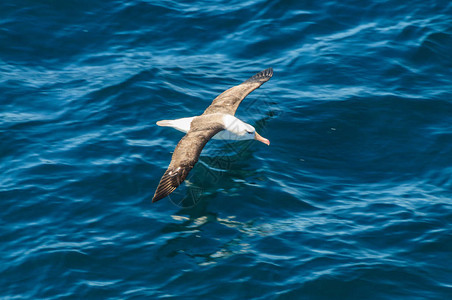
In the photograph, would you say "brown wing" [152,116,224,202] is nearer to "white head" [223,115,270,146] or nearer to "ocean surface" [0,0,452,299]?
"white head" [223,115,270,146]

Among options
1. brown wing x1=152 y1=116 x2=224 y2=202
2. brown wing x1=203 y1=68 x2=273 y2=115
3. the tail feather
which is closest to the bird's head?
brown wing x1=152 y1=116 x2=224 y2=202

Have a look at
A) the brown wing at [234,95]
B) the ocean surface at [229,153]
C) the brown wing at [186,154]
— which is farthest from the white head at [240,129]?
the brown wing at [234,95]

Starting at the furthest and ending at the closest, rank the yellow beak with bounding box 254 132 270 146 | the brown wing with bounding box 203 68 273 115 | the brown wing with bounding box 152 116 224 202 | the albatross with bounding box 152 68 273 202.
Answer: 1. the brown wing with bounding box 203 68 273 115
2. the yellow beak with bounding box 254 132 270 146
3. the albatross with bounding box 152 68 273 202
4. the brown wing with bounding box 152 116 224 202

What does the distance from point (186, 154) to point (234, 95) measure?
4.15m

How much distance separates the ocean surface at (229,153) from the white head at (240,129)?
46 cm

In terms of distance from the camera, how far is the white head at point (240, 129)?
51.9 feet

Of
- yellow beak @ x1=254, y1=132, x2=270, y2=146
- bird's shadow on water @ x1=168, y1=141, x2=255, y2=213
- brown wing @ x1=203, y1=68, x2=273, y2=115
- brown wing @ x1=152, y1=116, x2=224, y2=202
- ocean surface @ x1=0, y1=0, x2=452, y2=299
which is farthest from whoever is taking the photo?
brown wing @ x1=203, y1=68, x2=273, y2=115

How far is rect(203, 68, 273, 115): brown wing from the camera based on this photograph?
55.3ft

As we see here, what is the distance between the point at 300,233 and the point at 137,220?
363 cm

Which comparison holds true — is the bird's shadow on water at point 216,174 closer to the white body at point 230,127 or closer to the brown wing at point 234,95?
the white body at point 230,127

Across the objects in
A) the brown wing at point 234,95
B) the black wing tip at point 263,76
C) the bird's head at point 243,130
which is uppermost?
the black wing tip at point 263,76

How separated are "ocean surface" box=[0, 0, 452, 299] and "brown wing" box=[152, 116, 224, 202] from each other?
0.81 meters

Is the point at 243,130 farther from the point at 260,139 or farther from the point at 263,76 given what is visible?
the point at 263,76

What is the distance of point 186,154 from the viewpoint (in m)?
13.7
